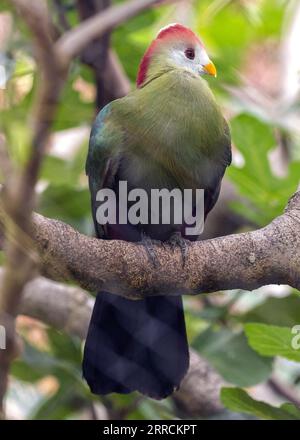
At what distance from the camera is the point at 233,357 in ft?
6.90

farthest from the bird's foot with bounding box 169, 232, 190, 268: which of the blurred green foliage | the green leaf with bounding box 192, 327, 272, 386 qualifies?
the green leaf with bounding box 192, 327, 272, 386

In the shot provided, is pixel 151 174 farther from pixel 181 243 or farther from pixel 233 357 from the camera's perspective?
pixel 233 357

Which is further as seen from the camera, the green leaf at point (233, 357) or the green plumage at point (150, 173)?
the green leaf at point (233, 357)

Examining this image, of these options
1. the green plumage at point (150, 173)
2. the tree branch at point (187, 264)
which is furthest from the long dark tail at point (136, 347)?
the tree branch at point (187, 264)

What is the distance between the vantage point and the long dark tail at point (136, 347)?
1856 millimetres

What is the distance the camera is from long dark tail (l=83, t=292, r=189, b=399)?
1.86m

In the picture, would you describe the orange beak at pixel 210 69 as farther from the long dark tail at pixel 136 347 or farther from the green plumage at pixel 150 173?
the long dark tail at pixel 136 347

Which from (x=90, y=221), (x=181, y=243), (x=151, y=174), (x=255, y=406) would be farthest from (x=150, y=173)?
(x=90, y=221)

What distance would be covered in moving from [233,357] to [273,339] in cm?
53

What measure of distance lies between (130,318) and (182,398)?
0.35 metres

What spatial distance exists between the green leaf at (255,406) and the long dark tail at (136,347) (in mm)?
244

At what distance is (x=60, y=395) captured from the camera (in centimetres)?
220

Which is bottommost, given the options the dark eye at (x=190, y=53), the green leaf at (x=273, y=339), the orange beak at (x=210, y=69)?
the green leaf at (x=273, y=339)

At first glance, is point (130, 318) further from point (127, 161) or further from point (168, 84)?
point (168, 84)
